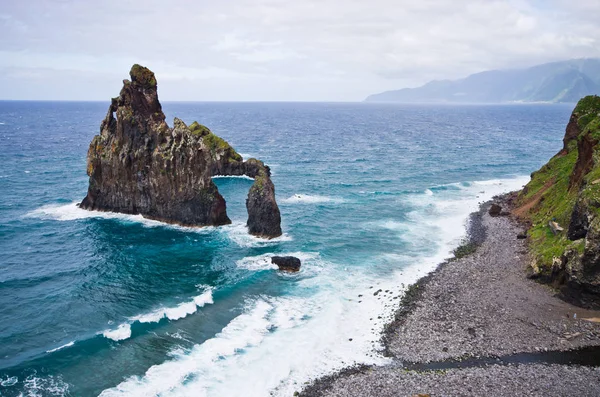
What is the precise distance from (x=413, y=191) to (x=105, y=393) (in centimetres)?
7655

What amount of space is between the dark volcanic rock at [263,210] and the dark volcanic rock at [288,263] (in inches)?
410

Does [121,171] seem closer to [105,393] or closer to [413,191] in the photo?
[105,393]

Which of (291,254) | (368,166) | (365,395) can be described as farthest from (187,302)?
(368,166)

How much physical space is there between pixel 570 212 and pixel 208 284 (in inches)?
1866

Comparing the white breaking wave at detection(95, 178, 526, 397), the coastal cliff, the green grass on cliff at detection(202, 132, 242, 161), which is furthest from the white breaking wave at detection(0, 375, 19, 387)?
the green grass on cliff at detection(202, 132, 242, 161)

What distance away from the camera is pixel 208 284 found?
177 ft

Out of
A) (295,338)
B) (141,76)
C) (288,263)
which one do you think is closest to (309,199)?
(288,263)

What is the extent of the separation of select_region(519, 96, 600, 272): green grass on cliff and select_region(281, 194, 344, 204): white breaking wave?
34686mm

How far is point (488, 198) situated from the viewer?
90.3 m

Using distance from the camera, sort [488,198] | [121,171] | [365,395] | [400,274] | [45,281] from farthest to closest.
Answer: [488,198] < [121,171] < [400,274] < [45,281] < [365,395]

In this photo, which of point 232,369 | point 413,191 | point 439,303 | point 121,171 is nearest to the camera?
point 232,369

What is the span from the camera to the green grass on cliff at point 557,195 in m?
52.0

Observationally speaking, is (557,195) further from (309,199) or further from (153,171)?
(153,171)

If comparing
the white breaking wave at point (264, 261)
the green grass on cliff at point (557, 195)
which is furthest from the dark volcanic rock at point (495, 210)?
the white breaking wave at point (264, 261)
